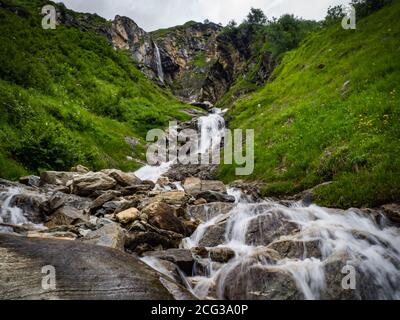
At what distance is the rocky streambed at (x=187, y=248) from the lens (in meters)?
6.98

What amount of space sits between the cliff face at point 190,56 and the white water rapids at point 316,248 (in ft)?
180

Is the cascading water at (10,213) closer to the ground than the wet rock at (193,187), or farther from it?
closer to the ground

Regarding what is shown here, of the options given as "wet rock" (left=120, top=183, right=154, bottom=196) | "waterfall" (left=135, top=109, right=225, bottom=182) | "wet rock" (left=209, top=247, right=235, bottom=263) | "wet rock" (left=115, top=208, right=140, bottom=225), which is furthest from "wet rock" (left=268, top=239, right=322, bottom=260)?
"waterfall" (left=135, top=109, right=225, bottom=182)

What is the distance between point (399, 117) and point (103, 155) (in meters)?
21.0

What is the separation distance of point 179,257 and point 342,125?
13.6 meters

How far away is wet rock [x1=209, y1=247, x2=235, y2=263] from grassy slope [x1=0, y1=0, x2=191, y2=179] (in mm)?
12589

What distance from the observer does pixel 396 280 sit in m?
8.59

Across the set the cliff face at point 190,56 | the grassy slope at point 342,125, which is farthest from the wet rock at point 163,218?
the cliff face at point 190,56

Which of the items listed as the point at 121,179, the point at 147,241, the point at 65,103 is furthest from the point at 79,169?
the point at 147,241

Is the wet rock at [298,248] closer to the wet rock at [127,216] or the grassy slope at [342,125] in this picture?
the grassy slope at [342,125]

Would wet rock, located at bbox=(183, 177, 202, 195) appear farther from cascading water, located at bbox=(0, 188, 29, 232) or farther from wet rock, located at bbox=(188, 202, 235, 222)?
cascading water, located at bbox=(0, 188, 29, 232)
